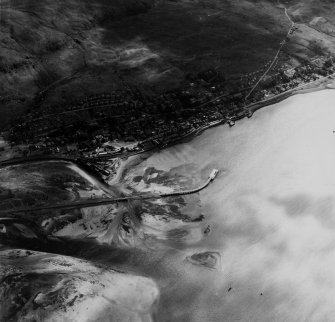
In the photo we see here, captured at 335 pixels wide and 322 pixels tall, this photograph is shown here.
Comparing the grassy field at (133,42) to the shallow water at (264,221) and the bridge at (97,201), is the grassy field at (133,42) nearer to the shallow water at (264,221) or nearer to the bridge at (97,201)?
the shallow water at (264,221)

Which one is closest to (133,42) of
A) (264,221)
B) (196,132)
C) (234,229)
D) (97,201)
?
(196,132)

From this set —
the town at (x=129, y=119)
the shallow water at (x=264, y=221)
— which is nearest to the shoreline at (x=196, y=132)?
the town at (x=129, y=119)

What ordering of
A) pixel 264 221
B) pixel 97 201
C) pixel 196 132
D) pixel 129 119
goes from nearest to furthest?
pixel 264 221, pixel 97 201, pixel 196 132, pixel 129 119

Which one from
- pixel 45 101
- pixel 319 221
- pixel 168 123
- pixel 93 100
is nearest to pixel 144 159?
pixel 168 123

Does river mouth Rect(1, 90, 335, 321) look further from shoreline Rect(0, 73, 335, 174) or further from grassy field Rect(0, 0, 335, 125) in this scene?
grassy field Rect(0, 0, 335, 125)

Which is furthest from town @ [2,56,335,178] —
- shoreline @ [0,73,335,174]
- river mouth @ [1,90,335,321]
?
river mouth @ [1,90,335,321]

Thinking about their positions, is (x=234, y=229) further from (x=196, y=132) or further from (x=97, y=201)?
(x=196, y=132)

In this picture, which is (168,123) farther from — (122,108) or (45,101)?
(45,101)
